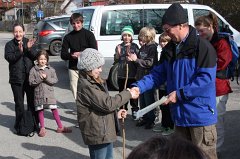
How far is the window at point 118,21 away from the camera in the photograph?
989cm

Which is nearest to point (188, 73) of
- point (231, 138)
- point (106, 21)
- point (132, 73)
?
point (231, 138)

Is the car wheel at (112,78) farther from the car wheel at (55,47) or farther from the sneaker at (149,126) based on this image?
the car wheel at (55,47)

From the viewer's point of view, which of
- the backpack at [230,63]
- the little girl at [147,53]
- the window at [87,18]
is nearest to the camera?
the backpack at [230,63]

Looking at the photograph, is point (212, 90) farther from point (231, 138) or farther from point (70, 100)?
point (70, 100)

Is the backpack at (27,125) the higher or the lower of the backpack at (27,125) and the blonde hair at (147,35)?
the lower

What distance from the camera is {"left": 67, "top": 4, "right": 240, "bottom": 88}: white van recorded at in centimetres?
982

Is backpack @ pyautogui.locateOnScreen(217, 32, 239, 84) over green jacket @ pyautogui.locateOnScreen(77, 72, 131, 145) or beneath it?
over

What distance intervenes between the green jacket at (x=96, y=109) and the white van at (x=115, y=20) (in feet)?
18.2

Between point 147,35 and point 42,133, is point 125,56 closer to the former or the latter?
point 147,35

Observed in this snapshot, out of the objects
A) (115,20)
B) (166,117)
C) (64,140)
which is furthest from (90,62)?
Answer: (115,20)

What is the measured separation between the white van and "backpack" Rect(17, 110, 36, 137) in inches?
131

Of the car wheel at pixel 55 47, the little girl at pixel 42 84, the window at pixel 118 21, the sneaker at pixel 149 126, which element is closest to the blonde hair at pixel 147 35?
the sneaker at pixel 149 126

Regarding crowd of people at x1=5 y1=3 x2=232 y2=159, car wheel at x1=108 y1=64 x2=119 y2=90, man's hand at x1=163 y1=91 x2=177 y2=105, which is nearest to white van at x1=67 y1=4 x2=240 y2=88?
car wheel at x1=108 y1=64 x2=119 y2=90

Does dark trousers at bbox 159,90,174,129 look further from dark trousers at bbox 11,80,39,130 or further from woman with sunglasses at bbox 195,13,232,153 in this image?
dark trousers at bbox 11,80,39,130
